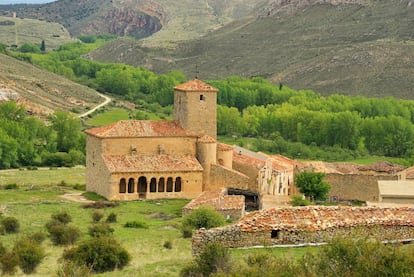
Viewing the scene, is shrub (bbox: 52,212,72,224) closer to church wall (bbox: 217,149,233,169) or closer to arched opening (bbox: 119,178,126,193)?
arched opening (bbox: 119,178,126,193)

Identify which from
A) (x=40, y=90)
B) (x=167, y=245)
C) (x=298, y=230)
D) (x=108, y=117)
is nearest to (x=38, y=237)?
(x=167, y=245)

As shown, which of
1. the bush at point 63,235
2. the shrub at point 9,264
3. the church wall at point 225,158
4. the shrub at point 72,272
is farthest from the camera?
the church wall at point 225,158

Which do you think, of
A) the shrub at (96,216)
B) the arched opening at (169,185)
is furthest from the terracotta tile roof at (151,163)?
the shrub at (96,216)

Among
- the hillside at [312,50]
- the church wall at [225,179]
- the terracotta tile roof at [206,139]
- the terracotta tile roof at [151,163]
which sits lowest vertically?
the church wall at [225,179]

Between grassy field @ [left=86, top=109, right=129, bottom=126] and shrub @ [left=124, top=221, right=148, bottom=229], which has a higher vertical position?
grassy field @ [left=86, top=109, right=129, bottom=126]

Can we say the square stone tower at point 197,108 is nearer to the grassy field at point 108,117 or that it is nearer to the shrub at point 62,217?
the shrub at point 62,217

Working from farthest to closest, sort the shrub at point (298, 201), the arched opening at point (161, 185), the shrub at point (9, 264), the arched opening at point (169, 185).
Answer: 1. the arched opening at point (161, 185)
2. the arched opening at point (169, 185)
3. the shrub at point (298, 201)
4. the shrub at point (9, 264)

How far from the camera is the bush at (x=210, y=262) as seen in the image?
1845 centimetres

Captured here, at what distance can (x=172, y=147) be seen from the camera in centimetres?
4409

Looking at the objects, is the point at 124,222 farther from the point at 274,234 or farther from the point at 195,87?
the point at 274,234

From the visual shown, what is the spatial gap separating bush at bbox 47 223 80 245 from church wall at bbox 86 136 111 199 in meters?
12.5

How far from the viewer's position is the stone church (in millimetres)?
42562

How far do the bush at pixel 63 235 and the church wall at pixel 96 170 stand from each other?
1247cm

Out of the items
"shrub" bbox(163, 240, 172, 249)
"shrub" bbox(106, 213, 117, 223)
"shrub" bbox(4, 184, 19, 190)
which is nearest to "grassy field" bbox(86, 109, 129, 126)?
"shrub" bbox(4, 184, 19, 190)
